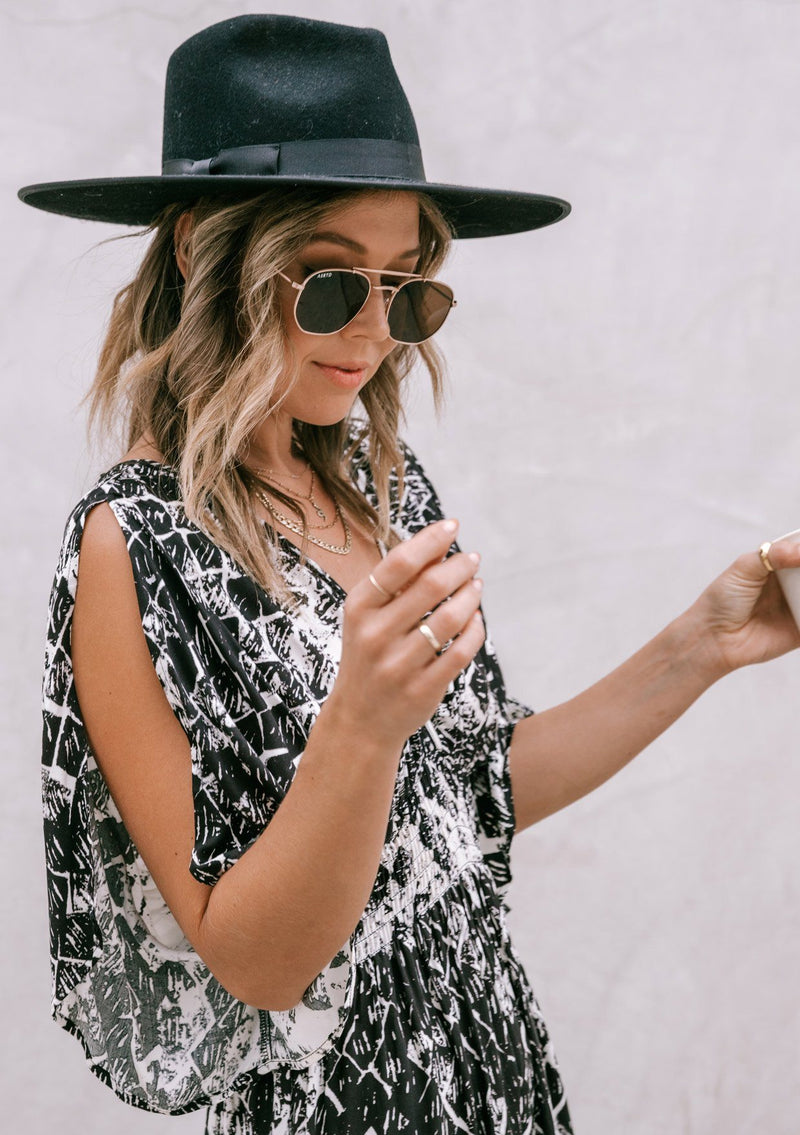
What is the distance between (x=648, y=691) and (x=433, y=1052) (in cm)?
44

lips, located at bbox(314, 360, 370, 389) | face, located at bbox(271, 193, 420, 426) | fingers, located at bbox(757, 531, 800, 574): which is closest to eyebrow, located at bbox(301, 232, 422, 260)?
face, located at bbox(271, 193, 420, 426)

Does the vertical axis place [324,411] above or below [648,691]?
above

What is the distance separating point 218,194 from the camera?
1104 mm

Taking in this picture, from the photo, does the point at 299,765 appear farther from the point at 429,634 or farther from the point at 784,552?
the point at 784,552

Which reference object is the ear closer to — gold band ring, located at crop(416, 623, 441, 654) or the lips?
the lips

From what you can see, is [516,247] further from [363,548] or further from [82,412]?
[363,548]

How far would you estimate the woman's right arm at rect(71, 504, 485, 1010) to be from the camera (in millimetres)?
703

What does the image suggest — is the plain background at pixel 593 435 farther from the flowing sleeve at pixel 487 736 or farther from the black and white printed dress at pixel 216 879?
the black and white printed dress at pixel 216 879

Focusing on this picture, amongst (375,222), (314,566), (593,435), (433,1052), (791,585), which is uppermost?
(593,435)

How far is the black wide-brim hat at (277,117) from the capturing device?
1.06 m

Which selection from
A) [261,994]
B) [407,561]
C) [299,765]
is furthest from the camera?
[261,994]

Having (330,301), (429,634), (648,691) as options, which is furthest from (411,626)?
(648,691)

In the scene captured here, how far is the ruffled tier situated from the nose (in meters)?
0.55

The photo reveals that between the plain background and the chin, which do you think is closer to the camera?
the chin
